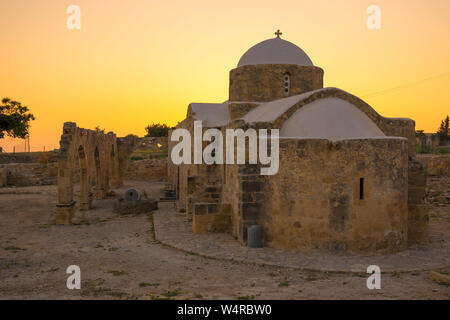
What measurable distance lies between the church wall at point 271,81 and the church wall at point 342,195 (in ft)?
17.7

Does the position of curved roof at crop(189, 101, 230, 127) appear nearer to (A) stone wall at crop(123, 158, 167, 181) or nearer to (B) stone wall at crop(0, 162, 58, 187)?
(A) stone wall at crop(123, 158, 167, 181)

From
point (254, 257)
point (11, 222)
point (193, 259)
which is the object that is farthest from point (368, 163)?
point (11, 222)

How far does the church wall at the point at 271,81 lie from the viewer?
13859 millimetres

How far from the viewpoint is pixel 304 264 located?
8.02m

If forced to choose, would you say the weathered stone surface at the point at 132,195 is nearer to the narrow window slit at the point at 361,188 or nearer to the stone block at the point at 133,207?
the stone block at the point at 133,207

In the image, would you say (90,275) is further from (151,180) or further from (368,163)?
(151,180)

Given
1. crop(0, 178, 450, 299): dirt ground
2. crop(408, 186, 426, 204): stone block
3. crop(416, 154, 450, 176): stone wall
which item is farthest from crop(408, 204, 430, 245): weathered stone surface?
crop(416, 154, 450, 176): stone wall

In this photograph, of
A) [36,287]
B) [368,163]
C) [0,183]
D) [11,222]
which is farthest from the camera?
[0,183]

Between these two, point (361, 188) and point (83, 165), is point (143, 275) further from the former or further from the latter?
point (83, 165)

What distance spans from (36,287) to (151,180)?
864 inches

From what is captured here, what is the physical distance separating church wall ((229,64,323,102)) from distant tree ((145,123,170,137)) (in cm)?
4325

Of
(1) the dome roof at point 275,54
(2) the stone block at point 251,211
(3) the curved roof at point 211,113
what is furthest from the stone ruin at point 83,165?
(1) the dome roof at point 275,54

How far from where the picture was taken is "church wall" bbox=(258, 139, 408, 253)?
28.2 ft

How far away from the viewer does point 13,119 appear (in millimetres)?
17375
